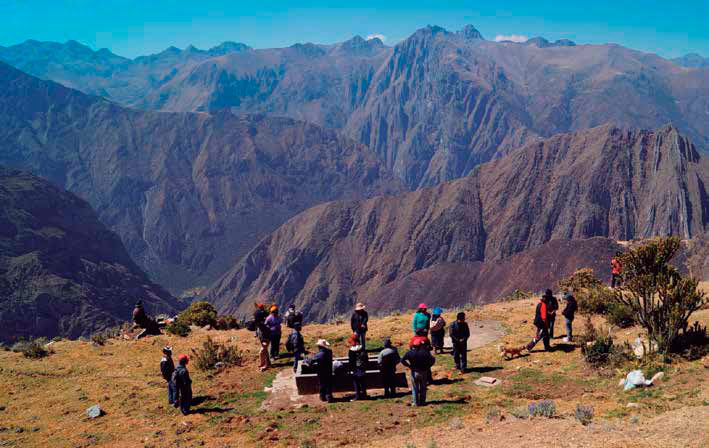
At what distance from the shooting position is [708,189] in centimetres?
10012

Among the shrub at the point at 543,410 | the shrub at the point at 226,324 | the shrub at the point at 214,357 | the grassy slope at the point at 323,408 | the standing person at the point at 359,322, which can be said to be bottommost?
the grassy slope at the point at 323,408

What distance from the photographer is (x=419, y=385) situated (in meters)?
12.8

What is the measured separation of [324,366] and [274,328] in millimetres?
4362

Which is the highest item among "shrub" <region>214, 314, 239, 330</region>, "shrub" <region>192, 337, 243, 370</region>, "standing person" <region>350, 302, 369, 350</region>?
"standing person" <region>350, 302, 369, 350</region>

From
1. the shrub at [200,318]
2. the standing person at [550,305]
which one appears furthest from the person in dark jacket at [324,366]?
the shrub at [200,318]

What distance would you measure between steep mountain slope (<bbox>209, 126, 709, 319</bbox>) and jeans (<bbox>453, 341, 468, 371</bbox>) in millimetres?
72453

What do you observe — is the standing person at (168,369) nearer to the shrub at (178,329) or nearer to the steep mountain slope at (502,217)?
the shrub at (178,329)

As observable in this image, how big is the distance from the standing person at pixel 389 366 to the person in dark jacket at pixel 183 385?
4.93 meters

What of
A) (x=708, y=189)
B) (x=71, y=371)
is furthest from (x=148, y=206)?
(x=71, y=371)

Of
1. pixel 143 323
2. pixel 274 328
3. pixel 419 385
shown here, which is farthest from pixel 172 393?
pixel 143 323

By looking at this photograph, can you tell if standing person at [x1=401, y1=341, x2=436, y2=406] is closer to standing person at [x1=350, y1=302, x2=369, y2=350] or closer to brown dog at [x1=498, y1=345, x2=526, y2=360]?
standing person at [x1=350, y1=302, x2=369, y2=350]

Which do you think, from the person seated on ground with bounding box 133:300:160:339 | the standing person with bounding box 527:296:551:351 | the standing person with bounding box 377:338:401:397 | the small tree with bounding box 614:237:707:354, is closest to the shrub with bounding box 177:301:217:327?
the person seated on ground with bounding box 133:300:160:339

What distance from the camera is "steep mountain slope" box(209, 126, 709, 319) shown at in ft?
325

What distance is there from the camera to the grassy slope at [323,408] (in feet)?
35.0
